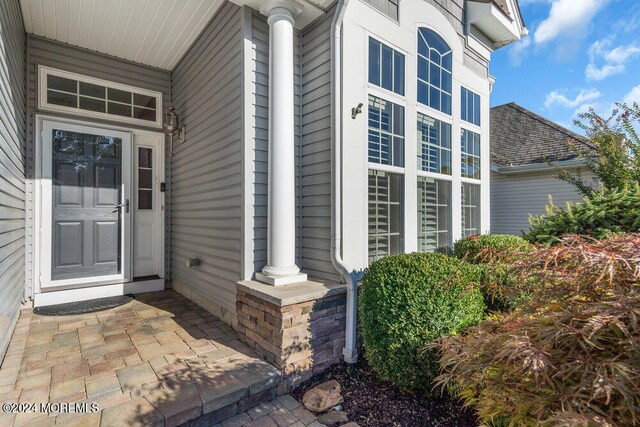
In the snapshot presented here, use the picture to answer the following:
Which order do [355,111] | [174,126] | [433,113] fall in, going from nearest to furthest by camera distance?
[355,111] < [433,113] < [174,126]

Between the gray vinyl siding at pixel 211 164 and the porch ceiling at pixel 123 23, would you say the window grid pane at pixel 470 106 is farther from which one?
the porch ceiling at pixel 123 23

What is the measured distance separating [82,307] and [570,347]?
4327mm

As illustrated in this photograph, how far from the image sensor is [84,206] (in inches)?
149

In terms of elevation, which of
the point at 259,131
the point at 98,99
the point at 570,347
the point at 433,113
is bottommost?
the point at 570,347

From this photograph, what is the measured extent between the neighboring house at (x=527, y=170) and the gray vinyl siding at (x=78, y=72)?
303 inches

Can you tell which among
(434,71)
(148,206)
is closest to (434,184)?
(434,71)

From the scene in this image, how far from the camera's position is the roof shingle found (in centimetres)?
770

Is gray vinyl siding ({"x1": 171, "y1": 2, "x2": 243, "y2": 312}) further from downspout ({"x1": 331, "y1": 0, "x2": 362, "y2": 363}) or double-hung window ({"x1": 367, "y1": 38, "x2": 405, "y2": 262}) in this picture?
double-hung window ({"x1": 367, "y1": 38, "x2": 405, "y2": 262})

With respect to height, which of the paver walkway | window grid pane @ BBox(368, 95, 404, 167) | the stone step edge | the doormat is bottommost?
the stone step edge

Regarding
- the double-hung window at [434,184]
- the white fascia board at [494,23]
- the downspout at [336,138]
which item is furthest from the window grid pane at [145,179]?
the white fascia board at [494,23]

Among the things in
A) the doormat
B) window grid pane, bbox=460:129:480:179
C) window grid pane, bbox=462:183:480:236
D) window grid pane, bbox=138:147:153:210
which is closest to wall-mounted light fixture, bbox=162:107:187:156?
window grid pane, bbox=138:147:153:210

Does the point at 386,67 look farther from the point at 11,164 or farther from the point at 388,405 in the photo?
the point at 11,164

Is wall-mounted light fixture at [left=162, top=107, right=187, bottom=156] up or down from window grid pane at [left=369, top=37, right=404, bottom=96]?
down

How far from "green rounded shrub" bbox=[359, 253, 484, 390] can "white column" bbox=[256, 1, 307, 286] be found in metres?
0.80
